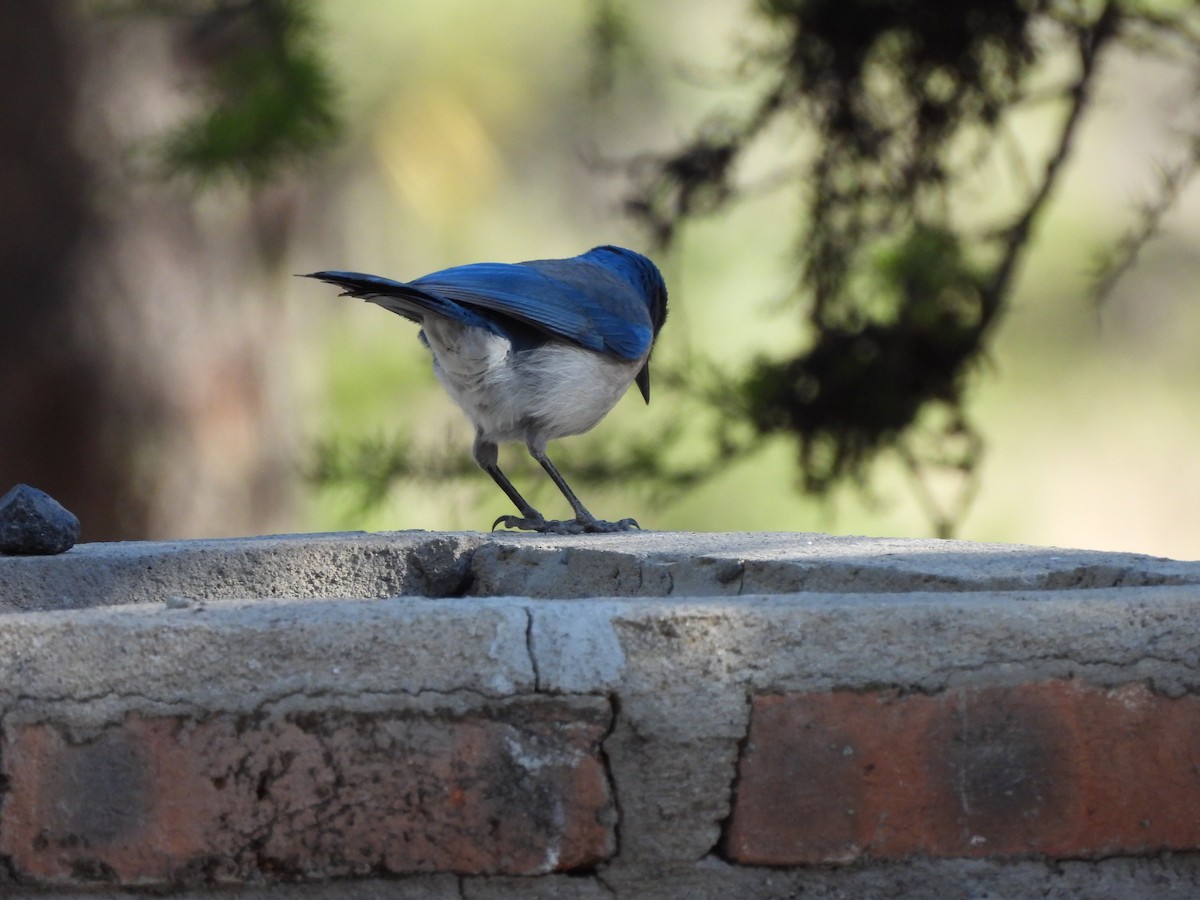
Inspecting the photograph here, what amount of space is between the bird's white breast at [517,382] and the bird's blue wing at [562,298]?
6 centimetres

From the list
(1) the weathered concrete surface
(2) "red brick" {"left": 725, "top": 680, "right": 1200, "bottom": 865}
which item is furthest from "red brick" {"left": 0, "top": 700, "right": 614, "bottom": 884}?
(1) the weathered concrete surface

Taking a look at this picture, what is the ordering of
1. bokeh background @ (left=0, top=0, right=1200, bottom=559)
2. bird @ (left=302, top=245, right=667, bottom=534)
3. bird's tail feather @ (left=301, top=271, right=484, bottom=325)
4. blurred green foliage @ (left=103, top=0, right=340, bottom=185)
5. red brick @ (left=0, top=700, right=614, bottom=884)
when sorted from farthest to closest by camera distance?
bokeh background @ (left=0, top=0, right=1200, bottom=559) < blurred green foliage @ (left=103, top=0, right=340, bottom=185) < bird @ (left=302, top=245, right=667, bottom=534) < bird's tail feather @ (left=301, top=271, right=484, bottom=325) < red brick @ (left=0, top=700, right=614, bottom=884)

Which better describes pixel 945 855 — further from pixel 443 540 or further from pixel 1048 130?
pixel 1048 130

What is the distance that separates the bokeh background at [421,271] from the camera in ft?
20.4

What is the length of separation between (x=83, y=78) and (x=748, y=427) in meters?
3.19

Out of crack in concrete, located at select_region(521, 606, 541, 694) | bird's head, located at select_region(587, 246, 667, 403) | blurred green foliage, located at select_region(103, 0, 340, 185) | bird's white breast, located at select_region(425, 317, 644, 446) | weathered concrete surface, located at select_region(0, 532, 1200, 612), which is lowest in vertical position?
crack in concrete, located at select_region(521, 606, 541, 694)

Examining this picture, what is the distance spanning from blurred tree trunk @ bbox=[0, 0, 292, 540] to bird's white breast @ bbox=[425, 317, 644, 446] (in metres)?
2.44

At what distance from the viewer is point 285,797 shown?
1.46 meters

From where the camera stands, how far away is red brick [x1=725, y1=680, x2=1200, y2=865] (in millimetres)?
1524

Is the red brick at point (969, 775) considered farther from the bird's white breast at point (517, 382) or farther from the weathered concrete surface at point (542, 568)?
the bird's white breast at point (517, 382)

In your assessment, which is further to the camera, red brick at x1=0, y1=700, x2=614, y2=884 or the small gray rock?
the small gray rock

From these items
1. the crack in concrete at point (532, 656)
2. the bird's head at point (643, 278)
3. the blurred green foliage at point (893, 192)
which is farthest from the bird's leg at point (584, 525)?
the crack in concrete at point (532, 656)

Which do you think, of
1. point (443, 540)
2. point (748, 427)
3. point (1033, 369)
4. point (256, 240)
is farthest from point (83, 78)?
point (1033, 369)

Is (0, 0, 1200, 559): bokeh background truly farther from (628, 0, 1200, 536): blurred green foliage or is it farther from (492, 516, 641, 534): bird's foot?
(492, 516, 641, 534): bird's foot
